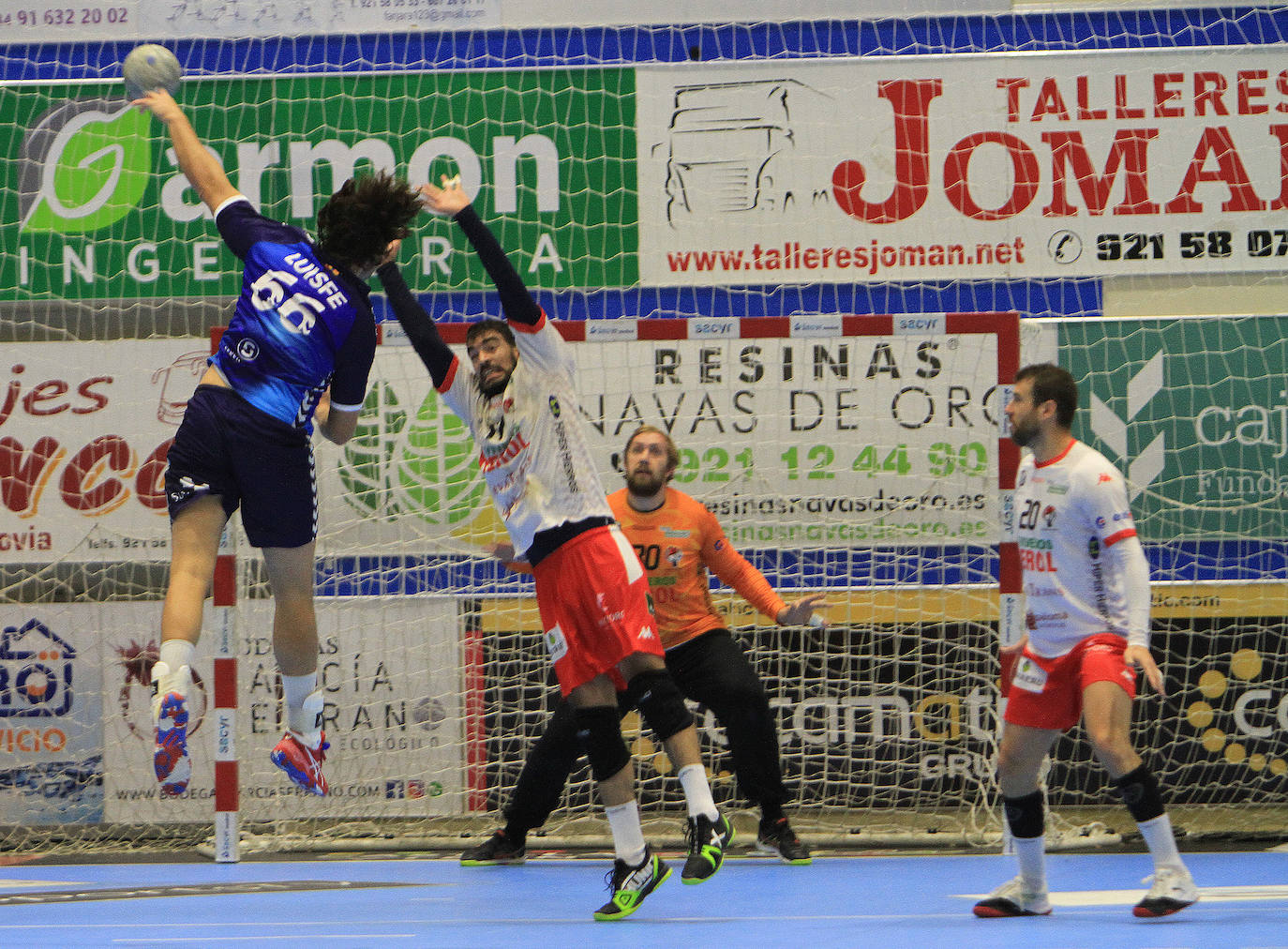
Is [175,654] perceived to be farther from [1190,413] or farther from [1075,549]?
[1190,413]

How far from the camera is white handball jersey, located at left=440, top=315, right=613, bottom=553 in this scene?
5.30m

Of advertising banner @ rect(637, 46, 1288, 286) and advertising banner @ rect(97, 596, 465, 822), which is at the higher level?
advertising banner @ rect(637, 46, 1288, 286)

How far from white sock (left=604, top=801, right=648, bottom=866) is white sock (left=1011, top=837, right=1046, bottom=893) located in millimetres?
1471

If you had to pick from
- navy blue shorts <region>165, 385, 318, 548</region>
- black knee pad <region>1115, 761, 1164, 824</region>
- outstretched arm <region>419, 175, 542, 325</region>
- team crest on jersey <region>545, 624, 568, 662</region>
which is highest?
outstretched arm <region>419, 175, 542, 325</region>

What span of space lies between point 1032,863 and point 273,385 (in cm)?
337

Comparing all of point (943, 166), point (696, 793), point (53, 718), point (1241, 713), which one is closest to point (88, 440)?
point (53, 718)

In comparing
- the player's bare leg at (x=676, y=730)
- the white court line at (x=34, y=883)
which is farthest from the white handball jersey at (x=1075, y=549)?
the white court line at (x=34, y=883)

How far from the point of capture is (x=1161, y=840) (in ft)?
16.9

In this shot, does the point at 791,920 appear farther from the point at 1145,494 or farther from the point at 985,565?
the point at 1145,494

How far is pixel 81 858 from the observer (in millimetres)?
7254

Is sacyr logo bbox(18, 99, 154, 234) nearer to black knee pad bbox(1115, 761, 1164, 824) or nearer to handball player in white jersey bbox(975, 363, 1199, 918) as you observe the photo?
handball player in white jersey bbox(975, 363, 1199, 918)

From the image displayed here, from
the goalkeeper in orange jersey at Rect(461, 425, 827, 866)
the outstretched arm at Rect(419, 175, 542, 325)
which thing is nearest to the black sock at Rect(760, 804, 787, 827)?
the goalkeeper in orange jersey at Rect(461, 425, 827, 866)

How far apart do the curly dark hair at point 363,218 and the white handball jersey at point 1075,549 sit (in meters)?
2.62

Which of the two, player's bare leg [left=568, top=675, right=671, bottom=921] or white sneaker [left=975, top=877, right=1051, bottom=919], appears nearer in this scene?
player's bare leg [left=568, top=675, right=671, bottom=921]
